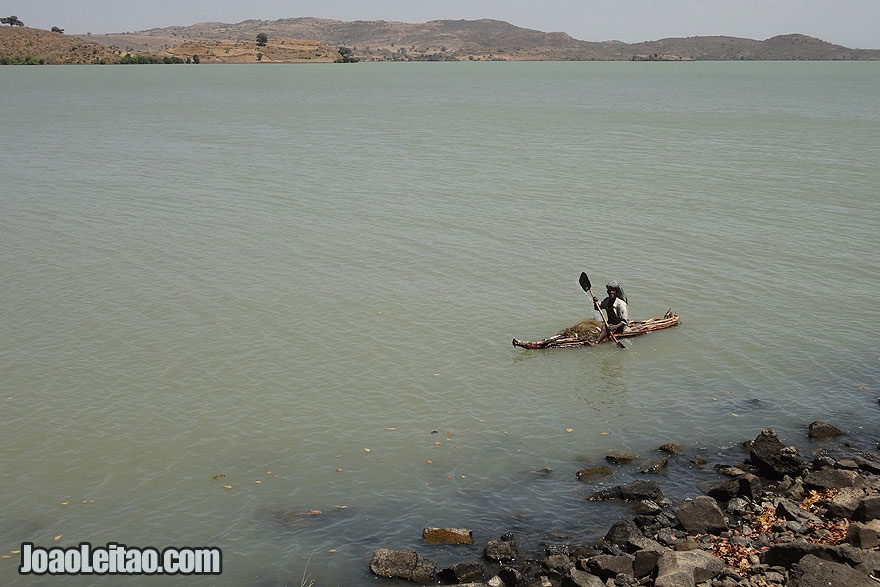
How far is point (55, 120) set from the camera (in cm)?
6009

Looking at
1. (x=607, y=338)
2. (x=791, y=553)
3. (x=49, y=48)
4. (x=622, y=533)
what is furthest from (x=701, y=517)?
(x=49, y=48)

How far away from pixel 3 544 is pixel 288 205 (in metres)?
21.4

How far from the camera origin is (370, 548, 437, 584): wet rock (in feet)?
36.3

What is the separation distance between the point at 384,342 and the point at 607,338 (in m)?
4.87

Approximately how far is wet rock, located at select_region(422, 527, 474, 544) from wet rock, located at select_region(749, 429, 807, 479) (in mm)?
4741

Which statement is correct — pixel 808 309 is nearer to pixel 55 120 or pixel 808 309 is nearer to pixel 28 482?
pixel 28 482

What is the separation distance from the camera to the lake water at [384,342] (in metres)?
13.0

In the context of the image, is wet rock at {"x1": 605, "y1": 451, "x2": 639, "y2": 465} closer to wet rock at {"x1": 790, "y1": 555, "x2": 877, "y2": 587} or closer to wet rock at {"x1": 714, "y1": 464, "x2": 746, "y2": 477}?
wet rock at {"x1": 714, "y1": 464, "x2": 746, "y2": 477}

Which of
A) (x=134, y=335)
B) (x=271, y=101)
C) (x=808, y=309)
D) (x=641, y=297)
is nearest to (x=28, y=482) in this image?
(x=134, y=335)

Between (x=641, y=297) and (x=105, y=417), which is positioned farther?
(x=641, y=297)

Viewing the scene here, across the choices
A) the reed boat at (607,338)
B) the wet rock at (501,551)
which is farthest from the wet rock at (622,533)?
the reed boat at (607,338)

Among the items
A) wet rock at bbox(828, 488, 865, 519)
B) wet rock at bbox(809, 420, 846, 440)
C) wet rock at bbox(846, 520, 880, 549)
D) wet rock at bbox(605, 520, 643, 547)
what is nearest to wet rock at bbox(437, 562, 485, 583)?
wet rock at bbox(605, 520, 643, 547)

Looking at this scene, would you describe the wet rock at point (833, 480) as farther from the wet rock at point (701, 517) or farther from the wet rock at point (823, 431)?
the wet rock at point (823, 431)

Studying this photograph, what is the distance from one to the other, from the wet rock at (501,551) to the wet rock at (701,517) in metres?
2.37
